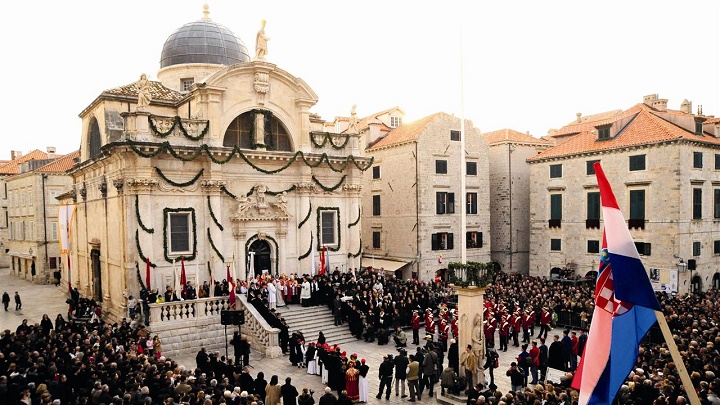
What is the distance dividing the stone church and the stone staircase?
4275mm

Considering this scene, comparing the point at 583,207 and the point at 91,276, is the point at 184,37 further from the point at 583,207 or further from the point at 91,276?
the point at 583,207

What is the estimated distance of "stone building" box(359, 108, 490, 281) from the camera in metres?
38.4

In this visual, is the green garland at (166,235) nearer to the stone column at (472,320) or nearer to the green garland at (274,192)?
the green garland at (274,192)

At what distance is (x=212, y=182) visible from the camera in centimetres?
2684

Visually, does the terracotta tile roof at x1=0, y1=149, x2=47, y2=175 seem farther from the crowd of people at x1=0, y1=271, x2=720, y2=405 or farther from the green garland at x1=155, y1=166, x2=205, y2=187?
the green garland at x1=155, y1=166, x2=205, y2=187

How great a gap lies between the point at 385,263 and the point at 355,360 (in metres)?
23.7

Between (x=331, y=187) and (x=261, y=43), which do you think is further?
(x=331, y=187)

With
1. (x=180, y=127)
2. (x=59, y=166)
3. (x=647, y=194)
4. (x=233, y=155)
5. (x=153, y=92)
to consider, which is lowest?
(x=647, y=194)

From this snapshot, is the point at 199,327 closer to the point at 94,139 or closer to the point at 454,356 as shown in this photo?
the point at 454,356

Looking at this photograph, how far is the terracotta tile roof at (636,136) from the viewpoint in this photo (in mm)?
32625

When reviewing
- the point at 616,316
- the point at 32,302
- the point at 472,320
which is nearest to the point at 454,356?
the point at 472,320

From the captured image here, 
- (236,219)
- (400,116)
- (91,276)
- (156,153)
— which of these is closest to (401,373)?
(236,219)

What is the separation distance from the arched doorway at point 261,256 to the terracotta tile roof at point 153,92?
10.1 meters

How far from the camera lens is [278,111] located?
29.5 meters
